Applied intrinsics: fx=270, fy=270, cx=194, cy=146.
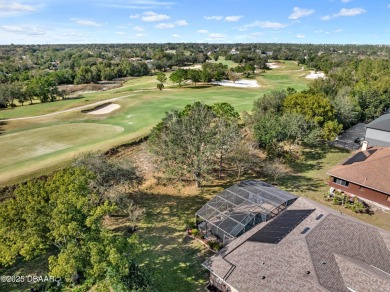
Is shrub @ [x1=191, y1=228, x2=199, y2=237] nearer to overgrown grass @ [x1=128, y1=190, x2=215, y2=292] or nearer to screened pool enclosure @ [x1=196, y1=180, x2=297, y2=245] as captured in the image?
screened pool enclosure @ [x1=196, y1=180, x2=297, y2=245]

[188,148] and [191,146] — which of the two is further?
[188,148]

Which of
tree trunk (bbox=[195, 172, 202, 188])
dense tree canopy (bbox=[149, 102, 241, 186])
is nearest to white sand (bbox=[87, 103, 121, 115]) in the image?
dense tree canopy (bbox=[149, 102, 241, 186])

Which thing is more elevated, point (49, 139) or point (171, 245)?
point (49, 139)

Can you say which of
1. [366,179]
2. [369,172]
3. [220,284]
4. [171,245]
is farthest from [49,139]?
[369,172]

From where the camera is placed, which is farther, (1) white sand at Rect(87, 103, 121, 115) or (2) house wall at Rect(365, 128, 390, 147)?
(1) white sand at Rect(87, 103, 121, 115)

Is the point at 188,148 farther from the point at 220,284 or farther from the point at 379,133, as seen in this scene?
the point at 379,133

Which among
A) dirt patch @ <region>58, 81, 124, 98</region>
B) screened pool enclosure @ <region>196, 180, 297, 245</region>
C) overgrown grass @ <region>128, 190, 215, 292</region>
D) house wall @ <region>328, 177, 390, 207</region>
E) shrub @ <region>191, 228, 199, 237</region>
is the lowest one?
overgrown grass @ <region>128, 190, 215, 292</region>

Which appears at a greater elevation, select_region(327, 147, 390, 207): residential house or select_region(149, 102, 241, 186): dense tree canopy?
select_region(149, 102, 241, 186): dense tree canopy
